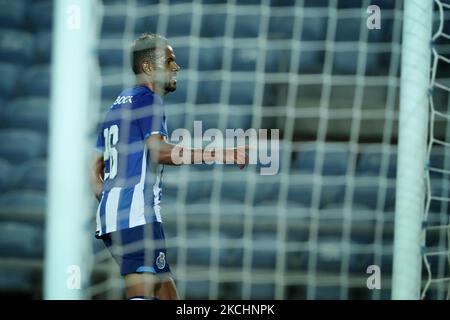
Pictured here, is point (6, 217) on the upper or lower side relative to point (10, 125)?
lower

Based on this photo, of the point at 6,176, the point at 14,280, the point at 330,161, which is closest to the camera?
the point at 14,280

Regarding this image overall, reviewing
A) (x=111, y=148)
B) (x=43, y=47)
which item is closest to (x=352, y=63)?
(x=43, y=47)

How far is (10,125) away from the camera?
3.33 metres

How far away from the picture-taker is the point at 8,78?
3.38m

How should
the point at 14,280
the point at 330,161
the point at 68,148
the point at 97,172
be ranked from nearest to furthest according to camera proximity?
1. the point at 68,148
2. the point at 97,172
3. the point at 14,280
4. the point at 330,161

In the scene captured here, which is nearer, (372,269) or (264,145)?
(264,145)

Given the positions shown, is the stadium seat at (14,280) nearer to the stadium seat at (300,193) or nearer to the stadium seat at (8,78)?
the stadium seat at (8,78)

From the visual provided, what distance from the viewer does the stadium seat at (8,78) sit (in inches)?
132

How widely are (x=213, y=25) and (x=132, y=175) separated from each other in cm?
145

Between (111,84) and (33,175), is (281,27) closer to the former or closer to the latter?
(111,84)
